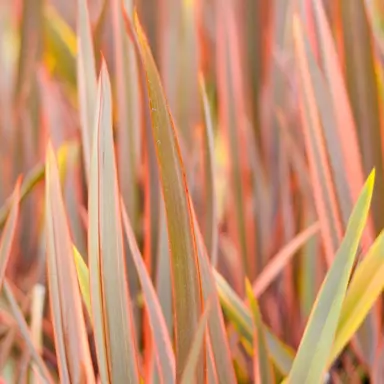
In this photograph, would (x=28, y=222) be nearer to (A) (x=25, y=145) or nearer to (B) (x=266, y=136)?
(A) (x=25, y=145)

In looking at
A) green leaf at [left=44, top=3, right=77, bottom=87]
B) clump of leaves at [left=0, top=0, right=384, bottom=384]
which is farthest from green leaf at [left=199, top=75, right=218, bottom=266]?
green leaf at [left=44, top=3, right=77, bottom=87]

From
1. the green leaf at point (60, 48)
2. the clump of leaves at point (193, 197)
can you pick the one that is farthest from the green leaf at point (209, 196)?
the green leaf at point (60, 48)

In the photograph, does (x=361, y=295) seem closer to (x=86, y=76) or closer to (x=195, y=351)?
(x=195, y=351)

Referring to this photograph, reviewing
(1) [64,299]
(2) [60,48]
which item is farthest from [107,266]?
(2) [60,48]

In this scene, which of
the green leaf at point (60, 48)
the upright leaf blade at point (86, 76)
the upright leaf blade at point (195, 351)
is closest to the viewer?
the upright leaf blade at point (195, 351)

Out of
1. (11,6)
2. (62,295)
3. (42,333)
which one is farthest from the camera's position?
(11,6)

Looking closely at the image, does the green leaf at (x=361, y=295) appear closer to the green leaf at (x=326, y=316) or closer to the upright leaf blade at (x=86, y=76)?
the green leaf at (x=326, y=316)

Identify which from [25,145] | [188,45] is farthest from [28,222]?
[188,45]
